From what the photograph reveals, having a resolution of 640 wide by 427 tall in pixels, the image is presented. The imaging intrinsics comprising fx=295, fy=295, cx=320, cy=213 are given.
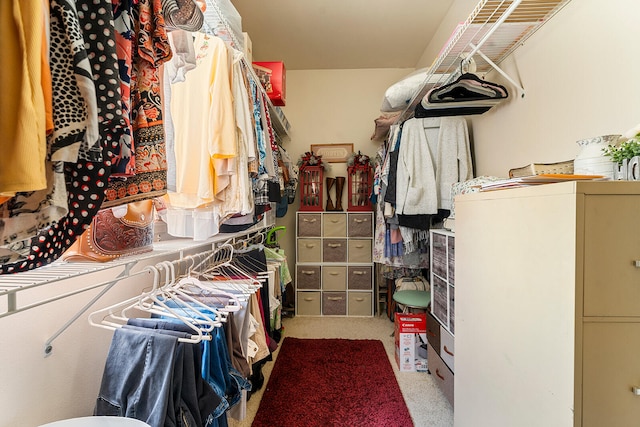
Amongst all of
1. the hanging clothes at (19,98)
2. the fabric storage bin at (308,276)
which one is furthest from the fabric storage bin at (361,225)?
the hanging clothes at (19,98)

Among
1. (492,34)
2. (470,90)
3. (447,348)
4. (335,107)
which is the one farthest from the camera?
(335,107)

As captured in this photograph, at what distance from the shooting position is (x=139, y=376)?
0.83 meters

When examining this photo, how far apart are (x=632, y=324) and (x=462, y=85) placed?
4.27 ft

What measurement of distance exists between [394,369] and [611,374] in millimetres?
1671

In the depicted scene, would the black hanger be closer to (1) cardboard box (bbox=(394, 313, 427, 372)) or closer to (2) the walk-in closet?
(2) the walk-in closet

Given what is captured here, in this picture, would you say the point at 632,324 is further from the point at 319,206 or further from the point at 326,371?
the point at 319,206

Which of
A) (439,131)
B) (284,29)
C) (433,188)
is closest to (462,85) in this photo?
(439,131)

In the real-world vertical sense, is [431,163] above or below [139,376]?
above

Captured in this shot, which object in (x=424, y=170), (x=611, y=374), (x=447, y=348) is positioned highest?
(x=424, y=170)

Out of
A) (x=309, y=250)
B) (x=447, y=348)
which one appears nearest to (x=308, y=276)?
(x=309, y=250)

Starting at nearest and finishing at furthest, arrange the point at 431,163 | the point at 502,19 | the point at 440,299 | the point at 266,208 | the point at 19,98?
the point at 19,98 → the point at 502,19 → the point at 440,299 → the point at 266,208 → the point at 431,163

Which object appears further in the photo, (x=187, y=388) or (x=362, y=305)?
(x=362, y=305)

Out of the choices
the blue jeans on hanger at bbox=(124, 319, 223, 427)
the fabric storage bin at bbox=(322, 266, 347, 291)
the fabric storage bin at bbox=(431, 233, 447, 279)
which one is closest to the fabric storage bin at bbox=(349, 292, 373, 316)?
the fabric storage bin at bbox=(322, 266, 347, 291)

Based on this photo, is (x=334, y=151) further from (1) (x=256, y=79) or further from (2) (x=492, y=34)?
(2) (x=492, y=34)
